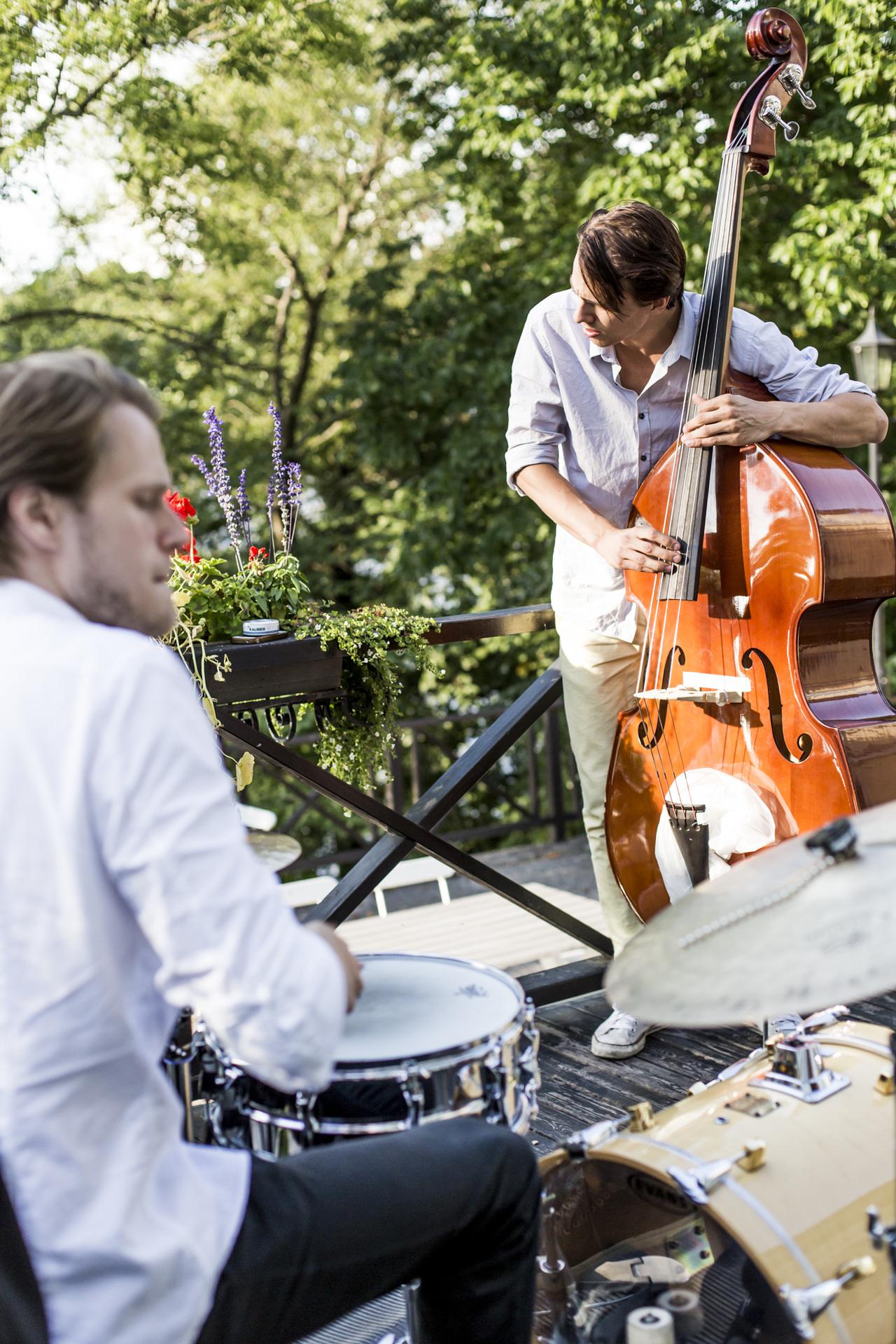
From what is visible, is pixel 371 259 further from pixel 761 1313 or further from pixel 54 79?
pixel 761 1313

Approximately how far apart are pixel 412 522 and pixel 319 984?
7321mm

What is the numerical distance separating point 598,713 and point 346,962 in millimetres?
1743

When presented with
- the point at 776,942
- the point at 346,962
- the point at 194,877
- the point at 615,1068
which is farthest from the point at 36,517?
the point at 615,1068

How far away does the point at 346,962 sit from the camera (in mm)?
1130

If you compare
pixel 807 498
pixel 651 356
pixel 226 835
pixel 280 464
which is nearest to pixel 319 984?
pixel 226 835

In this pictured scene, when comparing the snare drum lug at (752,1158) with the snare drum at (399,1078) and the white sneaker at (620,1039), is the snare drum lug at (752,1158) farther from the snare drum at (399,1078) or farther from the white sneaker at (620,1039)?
the white sneaker at (620,1039)

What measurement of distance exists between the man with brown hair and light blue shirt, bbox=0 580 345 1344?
5.11 feet

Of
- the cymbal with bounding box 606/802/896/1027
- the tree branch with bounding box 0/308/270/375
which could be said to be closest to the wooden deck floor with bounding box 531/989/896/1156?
the cymbal with bounding box 606/802/896/1027

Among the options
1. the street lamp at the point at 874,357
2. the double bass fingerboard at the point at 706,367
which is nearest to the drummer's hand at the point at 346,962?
the double bass fingerboard at the point at 706,367

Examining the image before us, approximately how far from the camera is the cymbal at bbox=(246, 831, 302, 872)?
161 centimetres

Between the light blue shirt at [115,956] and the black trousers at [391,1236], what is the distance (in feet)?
0.31

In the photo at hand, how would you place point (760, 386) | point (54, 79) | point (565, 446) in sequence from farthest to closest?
point (54, 79), point (565, 446), point (760, 386)

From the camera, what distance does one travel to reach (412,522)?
8.22 metres

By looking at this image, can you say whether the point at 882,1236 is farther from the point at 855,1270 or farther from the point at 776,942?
the point at 776,942
